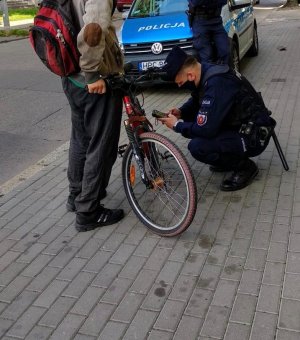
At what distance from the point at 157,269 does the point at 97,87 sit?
1290mm

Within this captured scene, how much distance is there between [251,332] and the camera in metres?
2.57

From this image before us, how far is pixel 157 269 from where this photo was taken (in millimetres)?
3191

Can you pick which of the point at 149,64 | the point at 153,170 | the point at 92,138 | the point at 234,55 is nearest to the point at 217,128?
the point at 153,170

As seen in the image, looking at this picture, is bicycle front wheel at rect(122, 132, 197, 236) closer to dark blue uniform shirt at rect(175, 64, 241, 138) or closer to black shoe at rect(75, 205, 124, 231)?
black shoe at rect(75, 205, 124, 231)

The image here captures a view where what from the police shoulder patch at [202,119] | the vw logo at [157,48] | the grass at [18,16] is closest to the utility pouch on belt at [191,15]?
the vw logo at [157,48]

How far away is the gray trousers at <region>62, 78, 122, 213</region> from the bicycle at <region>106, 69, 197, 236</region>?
4.7 inches

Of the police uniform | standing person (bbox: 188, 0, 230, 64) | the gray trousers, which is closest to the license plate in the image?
standing person (bbox: 188, 0, 230, 64)

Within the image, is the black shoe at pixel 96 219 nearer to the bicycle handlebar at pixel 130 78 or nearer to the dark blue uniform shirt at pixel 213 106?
the dark blue uniform shirt at pixel 213 106

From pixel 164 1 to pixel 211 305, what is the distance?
6777 millimetres

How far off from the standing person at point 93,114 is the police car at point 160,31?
137 inches

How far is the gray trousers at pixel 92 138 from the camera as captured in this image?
347 cm

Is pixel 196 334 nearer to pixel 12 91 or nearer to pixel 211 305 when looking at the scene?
pixel 211 305

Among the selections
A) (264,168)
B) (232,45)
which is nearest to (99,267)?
(264,168)

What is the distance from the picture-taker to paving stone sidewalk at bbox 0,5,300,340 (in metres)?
2.69
